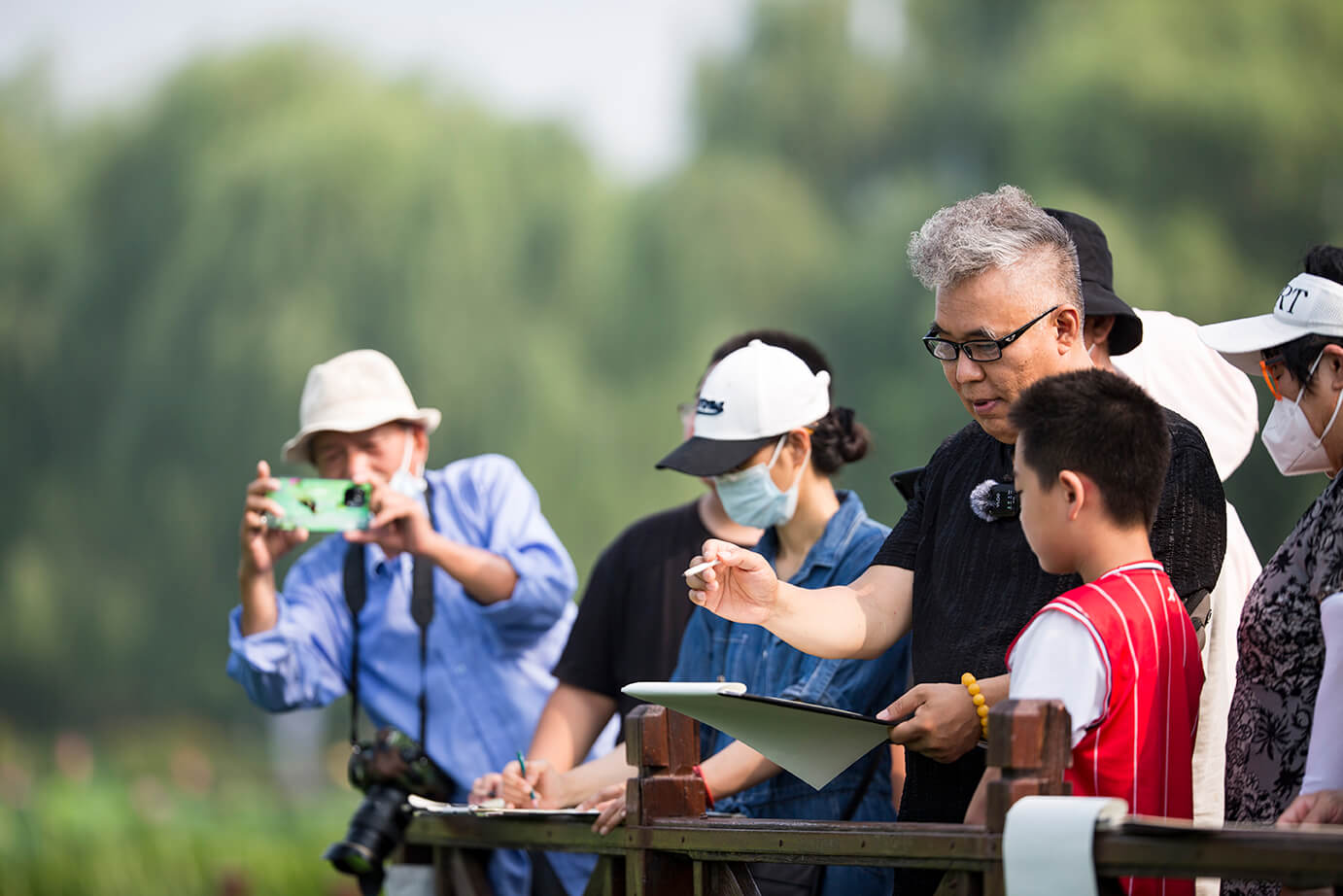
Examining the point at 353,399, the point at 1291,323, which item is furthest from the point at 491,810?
the point at 1291,323

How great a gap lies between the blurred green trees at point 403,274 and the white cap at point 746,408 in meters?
8.82

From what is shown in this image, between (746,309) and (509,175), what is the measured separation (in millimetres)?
2799

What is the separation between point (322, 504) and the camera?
397cm

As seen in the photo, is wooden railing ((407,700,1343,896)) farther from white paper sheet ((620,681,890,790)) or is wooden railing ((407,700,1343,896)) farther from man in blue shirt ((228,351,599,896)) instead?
man in blue shirt ((228,351,599,896))

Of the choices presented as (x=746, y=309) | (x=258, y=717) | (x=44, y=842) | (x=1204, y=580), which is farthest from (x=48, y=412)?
(x=1204, y=580)

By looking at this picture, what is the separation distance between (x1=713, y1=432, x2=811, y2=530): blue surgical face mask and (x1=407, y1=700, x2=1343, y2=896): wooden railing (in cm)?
76

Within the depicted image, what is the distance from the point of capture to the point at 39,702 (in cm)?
1420

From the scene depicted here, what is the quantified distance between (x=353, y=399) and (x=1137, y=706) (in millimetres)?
2740

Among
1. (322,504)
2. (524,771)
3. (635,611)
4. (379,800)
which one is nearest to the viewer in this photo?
(524,771)

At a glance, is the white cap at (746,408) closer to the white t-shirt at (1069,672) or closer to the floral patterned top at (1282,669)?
the floral patterned top at (1282,669)

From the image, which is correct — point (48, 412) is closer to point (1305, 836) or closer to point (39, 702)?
point (39, 702)

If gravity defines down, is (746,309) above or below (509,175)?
below

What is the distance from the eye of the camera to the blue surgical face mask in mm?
3189

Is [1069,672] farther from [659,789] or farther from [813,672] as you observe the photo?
[813,672]
